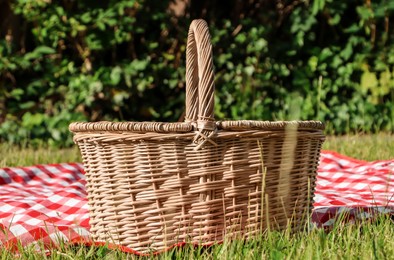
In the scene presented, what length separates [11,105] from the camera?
4.37 meters

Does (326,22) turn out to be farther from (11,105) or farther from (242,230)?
(242,230)

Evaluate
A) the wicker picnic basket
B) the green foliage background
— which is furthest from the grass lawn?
the green foliage background

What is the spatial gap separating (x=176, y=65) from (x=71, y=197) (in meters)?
2.15

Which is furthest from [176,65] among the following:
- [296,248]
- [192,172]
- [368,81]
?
[296,248]

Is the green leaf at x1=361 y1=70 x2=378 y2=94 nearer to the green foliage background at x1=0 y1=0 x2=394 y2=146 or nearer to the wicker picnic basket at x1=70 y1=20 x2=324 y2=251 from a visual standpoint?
the green foliage background at x1=0 y1=0 x2=394 y2=146

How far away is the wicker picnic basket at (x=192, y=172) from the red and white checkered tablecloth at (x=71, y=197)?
161 mm

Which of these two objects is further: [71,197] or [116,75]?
[116,75]

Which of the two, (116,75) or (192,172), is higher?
(116,75)

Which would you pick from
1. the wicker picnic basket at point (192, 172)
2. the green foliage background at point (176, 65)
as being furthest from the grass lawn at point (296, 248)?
the green foliage background at point (176, 65)

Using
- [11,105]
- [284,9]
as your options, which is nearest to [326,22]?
[284,9]

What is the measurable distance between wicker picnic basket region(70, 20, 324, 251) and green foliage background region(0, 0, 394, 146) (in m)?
2.48

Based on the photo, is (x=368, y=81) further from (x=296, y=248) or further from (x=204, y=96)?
(x=296, y=248)

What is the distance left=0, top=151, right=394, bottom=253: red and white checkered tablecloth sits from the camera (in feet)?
6.24

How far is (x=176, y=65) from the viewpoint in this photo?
445cm
